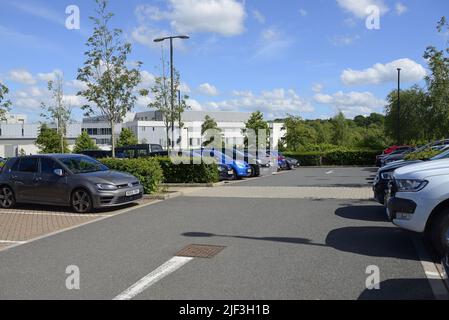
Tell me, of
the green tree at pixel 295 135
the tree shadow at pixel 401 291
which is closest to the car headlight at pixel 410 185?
→ the tree shadow at pixel 401 291

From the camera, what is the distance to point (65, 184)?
10852mm

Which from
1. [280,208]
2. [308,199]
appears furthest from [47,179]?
[308,199]

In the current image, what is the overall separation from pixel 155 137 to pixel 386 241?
98.0 meters

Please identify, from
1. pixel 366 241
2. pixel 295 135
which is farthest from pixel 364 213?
pixel 295 135

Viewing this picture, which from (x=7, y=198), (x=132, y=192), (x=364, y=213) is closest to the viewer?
(x=364, y=213)

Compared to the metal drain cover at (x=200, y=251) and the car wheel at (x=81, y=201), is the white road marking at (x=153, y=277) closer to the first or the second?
the metal drain cover at (x=200, y=251)

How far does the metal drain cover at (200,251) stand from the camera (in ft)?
20.8

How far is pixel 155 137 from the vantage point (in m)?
103

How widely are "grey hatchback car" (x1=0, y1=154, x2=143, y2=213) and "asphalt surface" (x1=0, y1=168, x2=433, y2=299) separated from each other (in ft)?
3.25

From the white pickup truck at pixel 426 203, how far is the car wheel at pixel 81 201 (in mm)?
7088

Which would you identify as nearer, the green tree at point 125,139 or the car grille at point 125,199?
the car grille at point 125,199

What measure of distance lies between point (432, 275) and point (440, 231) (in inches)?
33.8

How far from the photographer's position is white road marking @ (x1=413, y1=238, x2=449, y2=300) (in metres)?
4.56

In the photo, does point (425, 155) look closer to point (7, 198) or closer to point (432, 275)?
point (432, 275)
